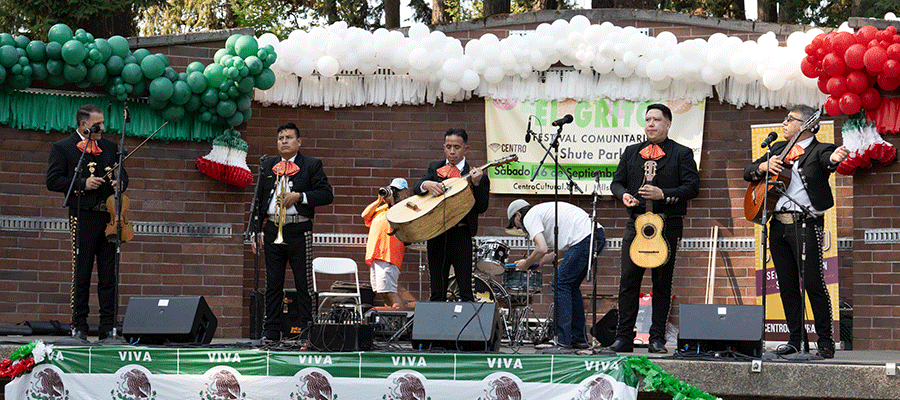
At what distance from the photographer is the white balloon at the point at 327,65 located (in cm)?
913

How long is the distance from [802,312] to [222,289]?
214 inches

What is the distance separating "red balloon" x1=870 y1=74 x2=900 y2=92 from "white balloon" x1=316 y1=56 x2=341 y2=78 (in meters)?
5.02

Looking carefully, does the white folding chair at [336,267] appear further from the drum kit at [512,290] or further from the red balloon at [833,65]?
the red balloon at [833,65]

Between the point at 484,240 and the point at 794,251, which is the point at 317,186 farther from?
the point at 794,251

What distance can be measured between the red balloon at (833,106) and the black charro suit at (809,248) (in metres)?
1.92

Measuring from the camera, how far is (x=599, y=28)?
908 centimetres

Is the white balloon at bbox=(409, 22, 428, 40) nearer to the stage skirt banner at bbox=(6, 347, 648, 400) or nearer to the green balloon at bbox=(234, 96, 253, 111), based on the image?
the green balloon at bbox=(234, 96, 253, 111)

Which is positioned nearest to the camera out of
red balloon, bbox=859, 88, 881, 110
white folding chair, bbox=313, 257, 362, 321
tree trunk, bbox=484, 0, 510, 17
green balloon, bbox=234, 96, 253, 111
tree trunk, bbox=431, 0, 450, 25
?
red balloon, bbox=859, 88, 881, 110

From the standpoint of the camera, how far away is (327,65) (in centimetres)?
914

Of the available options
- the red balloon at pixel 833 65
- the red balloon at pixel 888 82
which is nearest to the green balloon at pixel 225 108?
the red balloon at pixel 833 65

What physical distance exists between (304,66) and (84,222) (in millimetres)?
2876

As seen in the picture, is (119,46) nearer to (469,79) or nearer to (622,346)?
(469,79)

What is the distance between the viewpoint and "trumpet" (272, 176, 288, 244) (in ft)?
23.3

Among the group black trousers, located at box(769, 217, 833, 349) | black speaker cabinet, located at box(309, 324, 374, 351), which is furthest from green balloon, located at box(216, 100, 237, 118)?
black trousers, located at box(769, 217, 833, 349)
